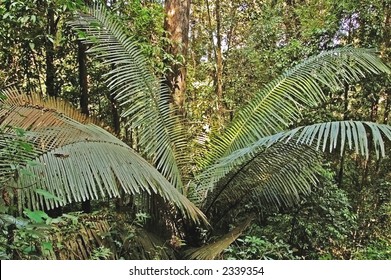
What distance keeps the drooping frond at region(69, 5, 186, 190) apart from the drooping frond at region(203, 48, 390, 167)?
1.10ft

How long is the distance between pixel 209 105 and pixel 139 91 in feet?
6.07

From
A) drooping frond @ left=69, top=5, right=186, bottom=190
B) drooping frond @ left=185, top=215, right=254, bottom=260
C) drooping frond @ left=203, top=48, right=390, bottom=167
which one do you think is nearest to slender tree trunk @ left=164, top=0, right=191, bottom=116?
drooping frond @ left=69, top=5, right=186, bottom=190

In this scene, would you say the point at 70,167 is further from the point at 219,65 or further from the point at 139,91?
the point at 219,65

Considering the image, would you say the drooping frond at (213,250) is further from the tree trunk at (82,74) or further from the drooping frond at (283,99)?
the tree trunk at (82,74)

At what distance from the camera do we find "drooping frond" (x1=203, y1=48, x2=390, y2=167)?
281 cm

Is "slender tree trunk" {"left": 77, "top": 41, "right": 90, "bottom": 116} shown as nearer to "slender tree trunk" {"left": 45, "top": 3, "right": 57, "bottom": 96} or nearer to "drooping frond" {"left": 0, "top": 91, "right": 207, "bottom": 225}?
"slender tree trunk" {"left": 45, "top": 3, "right": 57, "bottom": 96}

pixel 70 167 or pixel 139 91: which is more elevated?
pixel 139 91

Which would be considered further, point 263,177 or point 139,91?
point 139,91

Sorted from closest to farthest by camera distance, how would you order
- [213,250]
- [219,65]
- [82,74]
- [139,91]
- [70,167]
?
[70,167], [213,250], [139,91], [82,74], [219,65]

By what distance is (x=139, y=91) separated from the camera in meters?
2.82

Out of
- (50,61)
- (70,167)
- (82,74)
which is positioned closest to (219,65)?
(82,74)
